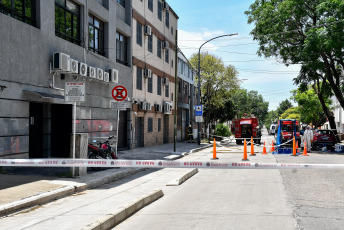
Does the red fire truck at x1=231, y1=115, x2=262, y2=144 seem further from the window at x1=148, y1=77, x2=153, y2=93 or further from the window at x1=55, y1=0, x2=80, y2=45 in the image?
the window at x1=55, y1=0, x2=80, y2=45

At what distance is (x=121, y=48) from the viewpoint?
22.5 metres

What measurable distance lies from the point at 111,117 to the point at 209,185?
11216 millimetres

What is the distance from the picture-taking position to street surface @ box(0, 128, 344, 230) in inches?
237

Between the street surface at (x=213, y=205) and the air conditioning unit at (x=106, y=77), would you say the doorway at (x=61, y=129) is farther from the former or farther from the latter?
the street surface at (x=213, y=205)

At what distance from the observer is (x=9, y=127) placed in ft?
38.3

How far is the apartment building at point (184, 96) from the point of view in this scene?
1554 inches

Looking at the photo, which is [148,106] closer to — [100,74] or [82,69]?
[100,74]

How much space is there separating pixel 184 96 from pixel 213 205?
34.6m

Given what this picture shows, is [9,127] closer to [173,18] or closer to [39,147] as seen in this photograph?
[39,147]

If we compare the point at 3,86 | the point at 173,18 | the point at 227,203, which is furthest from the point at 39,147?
the point at 173,18

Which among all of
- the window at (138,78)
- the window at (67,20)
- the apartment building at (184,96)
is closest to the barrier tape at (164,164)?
the window at (67,20)

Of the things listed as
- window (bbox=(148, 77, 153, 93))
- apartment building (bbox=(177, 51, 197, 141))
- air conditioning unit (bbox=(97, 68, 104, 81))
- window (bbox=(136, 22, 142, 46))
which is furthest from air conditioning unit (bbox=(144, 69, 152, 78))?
apartment building (bbox=(177, 51, 197, 141))

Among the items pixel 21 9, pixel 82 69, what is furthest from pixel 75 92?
pixel 82 69

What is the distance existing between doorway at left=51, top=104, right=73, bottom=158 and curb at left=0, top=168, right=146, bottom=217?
15.1ft
